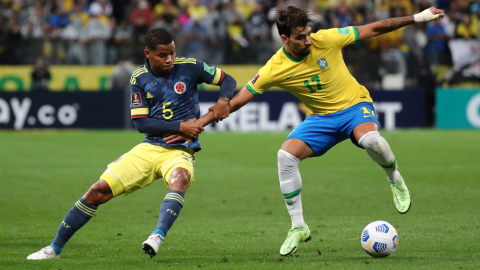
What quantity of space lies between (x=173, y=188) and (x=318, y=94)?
1.73 metres

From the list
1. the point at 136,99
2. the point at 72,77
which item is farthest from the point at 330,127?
the point at 72,77

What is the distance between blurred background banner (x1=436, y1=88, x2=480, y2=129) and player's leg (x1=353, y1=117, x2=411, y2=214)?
1394 cm

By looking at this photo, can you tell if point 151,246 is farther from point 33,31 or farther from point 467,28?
point 467,28

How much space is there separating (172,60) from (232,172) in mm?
6373

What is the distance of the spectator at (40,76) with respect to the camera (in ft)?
66.4

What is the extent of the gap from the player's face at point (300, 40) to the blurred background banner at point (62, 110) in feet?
47.0

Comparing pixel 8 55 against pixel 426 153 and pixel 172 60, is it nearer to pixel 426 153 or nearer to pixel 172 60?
pixel 426 153

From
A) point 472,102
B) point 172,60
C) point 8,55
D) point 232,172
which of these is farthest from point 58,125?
point 172,60

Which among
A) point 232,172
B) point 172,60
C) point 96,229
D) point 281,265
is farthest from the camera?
point 232,172

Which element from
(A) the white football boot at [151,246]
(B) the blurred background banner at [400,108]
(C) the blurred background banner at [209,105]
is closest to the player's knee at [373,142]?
(A) the white football boot at [151,246]

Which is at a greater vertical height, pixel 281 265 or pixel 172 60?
pixel 172 60

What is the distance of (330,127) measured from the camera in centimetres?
636

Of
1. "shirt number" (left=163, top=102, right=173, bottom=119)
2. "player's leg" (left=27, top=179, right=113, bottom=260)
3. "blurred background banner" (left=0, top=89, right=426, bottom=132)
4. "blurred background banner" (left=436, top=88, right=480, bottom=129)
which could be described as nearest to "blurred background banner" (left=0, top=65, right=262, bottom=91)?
"blurred background banner" (left=0, top=89, right=426, bottom=132)

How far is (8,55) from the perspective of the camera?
2059cm
